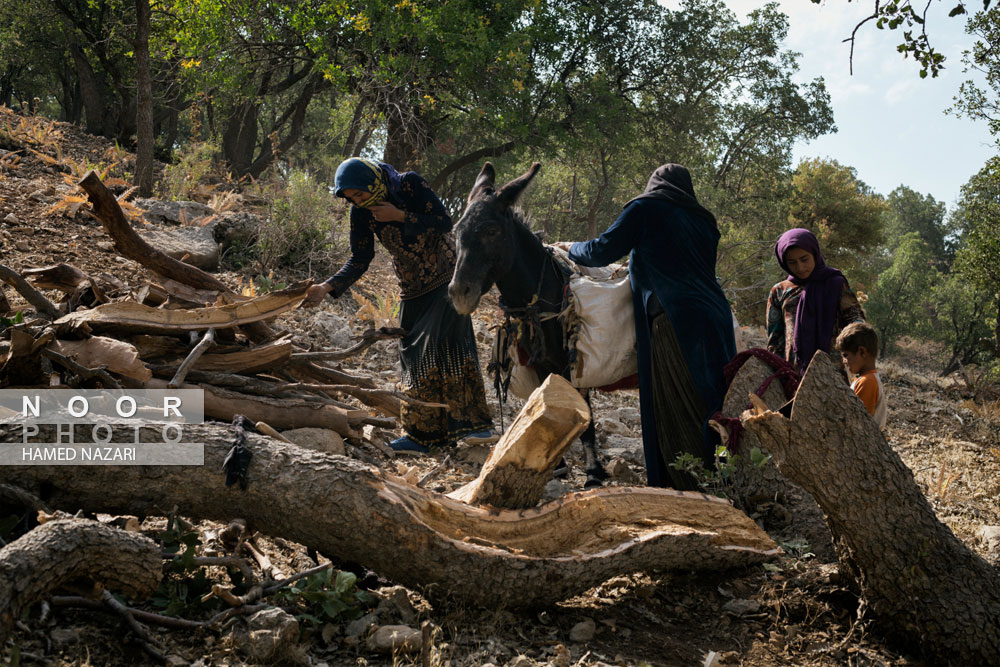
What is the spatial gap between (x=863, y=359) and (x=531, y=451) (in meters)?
2.19

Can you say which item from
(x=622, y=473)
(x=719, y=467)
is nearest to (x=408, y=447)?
(x=622, y=473)

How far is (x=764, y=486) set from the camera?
3.88 metres

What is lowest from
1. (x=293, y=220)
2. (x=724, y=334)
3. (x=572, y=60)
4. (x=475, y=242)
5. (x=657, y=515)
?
(x=657, y=515)

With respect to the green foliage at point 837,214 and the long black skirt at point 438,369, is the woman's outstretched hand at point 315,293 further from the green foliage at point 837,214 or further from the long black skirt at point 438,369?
the green foliage at point 837,214

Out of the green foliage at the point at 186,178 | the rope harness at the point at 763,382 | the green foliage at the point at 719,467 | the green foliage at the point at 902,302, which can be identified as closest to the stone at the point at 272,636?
the green foliage at the point at 719,467

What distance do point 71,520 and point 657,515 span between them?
220cm

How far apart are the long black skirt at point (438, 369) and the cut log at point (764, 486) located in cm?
211

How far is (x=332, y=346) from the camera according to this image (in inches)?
291

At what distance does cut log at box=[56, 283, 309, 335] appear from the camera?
4.30 meters

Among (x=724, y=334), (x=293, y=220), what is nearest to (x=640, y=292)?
(x=724, y=334)

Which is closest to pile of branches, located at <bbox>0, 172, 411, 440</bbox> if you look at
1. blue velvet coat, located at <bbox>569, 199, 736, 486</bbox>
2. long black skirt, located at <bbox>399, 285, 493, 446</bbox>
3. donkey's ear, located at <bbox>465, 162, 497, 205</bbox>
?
long black skirt, located at <bbox>399, 285, 493, 446</bbox>

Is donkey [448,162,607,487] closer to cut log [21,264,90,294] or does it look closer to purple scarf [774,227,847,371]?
purple scarf [774,227,847,371]

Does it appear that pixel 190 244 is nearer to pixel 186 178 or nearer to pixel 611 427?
pixel 186 178

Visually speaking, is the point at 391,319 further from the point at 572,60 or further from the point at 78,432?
the point at 572,60
